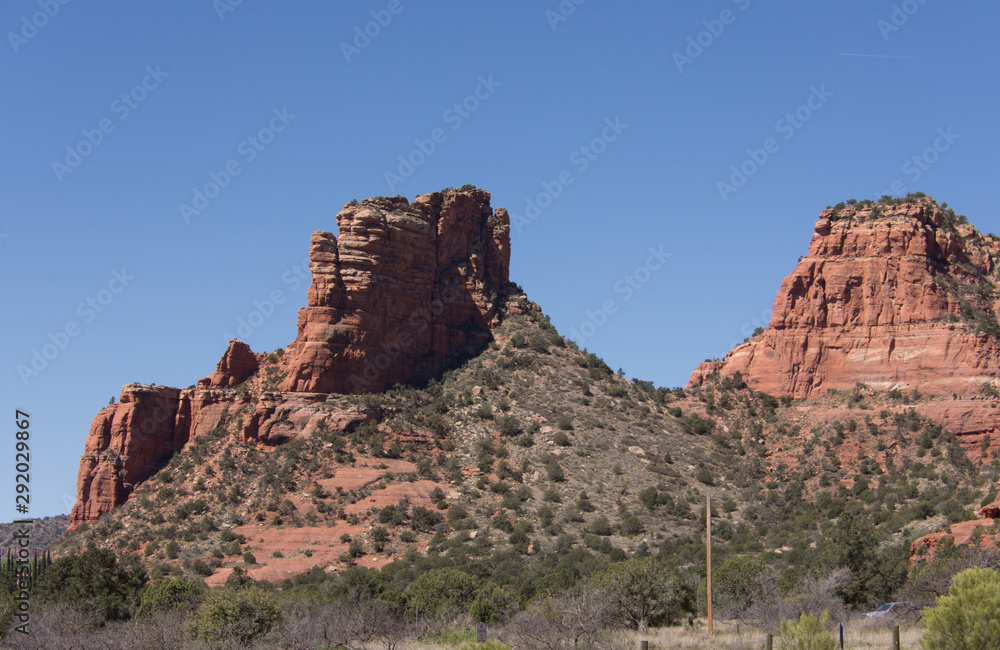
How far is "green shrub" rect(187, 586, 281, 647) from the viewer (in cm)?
3844

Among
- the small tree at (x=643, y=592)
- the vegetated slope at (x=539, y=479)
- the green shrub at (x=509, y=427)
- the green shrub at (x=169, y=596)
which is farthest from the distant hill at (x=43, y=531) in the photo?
the small tree at (x=643, y=592)

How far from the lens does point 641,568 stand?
4431 centimetres

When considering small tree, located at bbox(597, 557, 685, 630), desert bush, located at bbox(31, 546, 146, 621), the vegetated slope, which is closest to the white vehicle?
small tree, located at bbox(597, 557, 685, 630)

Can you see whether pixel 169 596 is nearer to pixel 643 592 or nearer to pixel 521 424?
pixel 643 592

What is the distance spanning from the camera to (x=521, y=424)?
7562 centimetres

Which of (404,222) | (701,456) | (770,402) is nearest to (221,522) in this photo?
(404,222)

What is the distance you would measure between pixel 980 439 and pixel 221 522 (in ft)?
152

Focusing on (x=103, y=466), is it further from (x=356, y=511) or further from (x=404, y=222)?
(x=404, y=222)

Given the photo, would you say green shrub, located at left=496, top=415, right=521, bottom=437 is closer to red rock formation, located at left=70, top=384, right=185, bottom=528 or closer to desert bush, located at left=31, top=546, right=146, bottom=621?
red rock formation, located at left=70, top=384, right=185, bottom=528

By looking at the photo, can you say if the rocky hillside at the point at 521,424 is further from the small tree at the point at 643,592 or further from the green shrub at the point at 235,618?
the green shrub at the point at 235,618

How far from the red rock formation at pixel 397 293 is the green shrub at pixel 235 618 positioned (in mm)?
35259

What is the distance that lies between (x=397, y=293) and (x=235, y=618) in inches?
1640

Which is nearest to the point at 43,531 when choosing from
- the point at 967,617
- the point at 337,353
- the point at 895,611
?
the point at 337,353

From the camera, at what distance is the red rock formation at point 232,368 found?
80.9 metres
